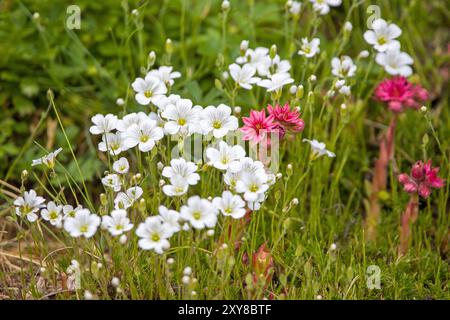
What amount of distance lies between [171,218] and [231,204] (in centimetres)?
15

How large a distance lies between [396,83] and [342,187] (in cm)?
50

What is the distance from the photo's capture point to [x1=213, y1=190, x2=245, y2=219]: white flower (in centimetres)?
157

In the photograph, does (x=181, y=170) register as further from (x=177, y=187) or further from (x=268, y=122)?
(x=268, y=122)

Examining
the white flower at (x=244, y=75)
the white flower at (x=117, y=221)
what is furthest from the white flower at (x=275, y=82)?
the white flower at (x=117, y=221)

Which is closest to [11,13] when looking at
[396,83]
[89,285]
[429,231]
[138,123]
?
[138,123]

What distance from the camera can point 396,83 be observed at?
207 centimetres

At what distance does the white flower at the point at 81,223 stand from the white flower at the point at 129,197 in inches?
4.8

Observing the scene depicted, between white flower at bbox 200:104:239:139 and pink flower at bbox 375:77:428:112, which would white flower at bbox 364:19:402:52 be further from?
white flower at bbox 200:104:239:139

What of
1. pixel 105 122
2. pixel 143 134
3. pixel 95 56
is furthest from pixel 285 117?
pixel 95 56

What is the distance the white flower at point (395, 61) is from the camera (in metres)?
2.01

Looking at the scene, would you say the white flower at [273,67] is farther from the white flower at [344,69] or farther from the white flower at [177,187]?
the white flower at [177,187]

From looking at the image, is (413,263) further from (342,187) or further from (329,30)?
(329,30)
